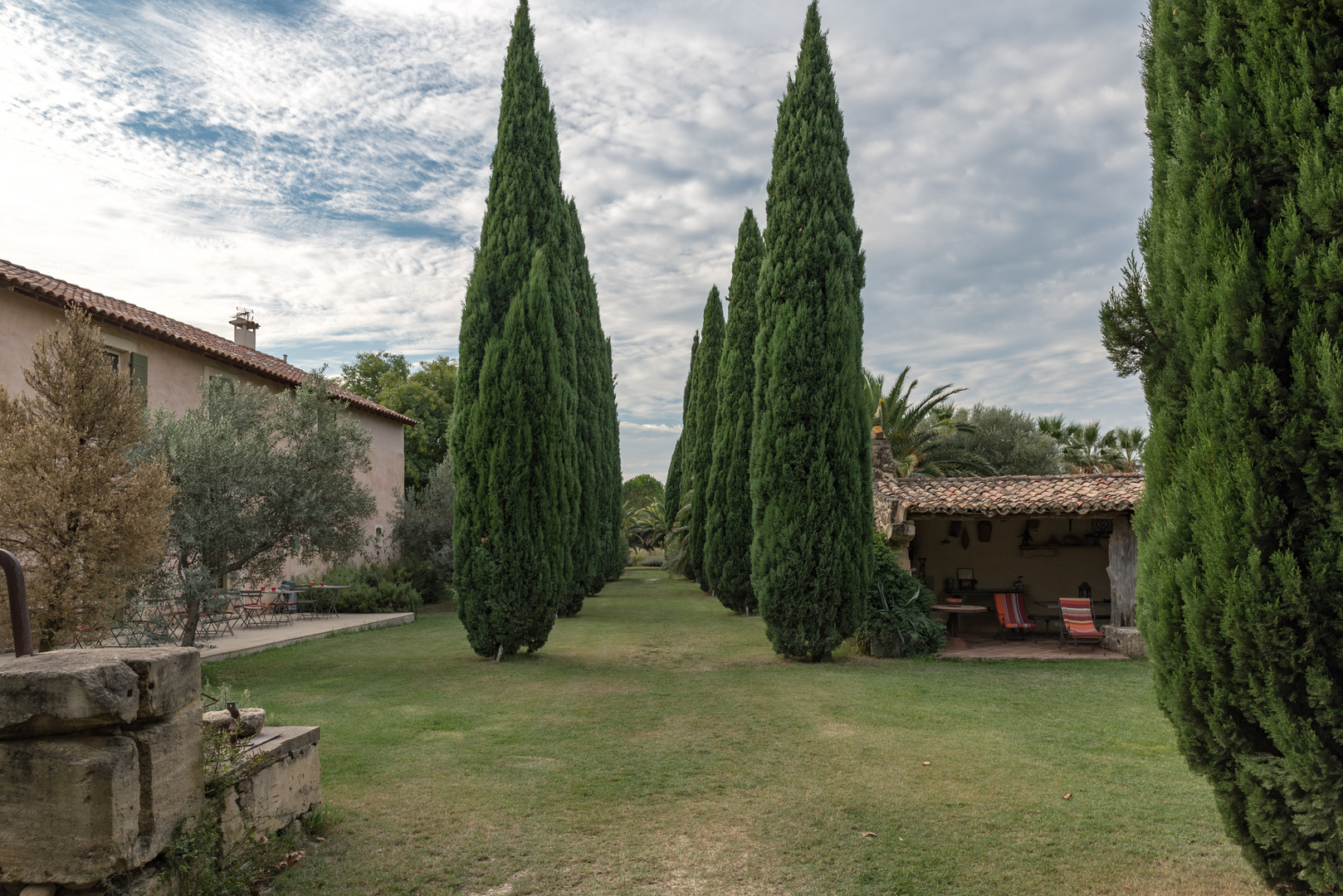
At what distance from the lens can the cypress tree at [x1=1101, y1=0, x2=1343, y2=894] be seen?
8.64 feet

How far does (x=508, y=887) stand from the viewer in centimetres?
361

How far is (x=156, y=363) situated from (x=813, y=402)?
524 inches

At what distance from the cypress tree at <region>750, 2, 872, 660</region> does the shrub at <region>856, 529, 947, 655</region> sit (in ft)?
2.59

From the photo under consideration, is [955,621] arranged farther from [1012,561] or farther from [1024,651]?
[1024,651]

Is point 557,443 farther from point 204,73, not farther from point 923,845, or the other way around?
point 923,845

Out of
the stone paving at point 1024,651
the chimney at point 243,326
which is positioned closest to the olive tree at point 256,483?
the stone paving at point 1024,651

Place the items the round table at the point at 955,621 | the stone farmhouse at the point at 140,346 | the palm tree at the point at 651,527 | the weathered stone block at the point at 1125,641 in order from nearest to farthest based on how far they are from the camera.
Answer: the weathered stone block at the point at 1125,641, the stone farmhouse at the point at 140,346, the round table at the point at 955,621, the palm tree at the point at 651,527

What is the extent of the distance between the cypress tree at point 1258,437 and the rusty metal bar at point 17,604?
4666 mm

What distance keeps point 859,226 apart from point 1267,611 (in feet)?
32.3

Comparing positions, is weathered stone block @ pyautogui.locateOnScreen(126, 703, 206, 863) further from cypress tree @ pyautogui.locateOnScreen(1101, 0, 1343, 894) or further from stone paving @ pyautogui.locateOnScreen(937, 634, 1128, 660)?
stone paving @ pyautogui.locateOnScreen(937, 634, 1128, 660)

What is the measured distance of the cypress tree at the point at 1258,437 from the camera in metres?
2.63

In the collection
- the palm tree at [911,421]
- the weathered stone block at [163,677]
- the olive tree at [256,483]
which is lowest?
the weathered stone block at [163,677]

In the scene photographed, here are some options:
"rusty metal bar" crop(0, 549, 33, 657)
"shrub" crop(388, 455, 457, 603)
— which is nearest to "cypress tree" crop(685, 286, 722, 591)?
"shrub" crop(388, 455, 457, 603)

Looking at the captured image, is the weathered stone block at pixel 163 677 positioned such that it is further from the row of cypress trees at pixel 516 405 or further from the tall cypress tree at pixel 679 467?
the tall cypress tree at pixel 679 467
